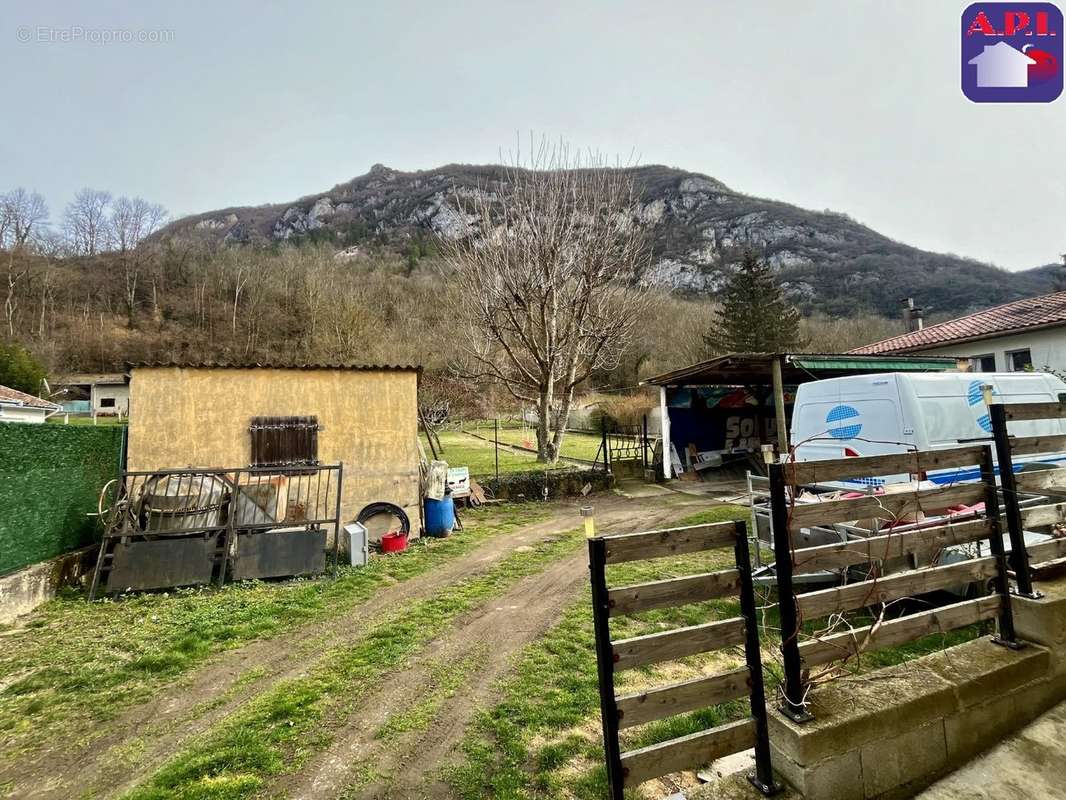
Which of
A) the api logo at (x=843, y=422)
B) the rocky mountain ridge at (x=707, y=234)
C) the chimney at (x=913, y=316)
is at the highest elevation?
the rocky mountain ridge at (x=707, y=234)

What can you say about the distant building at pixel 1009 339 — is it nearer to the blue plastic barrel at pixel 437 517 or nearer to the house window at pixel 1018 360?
the house window at pixel 1018 360

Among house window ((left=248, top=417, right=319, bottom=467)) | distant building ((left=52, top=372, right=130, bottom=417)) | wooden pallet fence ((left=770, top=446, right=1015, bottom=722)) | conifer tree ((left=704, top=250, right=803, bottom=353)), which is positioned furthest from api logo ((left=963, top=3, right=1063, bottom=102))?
distant building ((left=52, top=372, right=130, bottom=417))

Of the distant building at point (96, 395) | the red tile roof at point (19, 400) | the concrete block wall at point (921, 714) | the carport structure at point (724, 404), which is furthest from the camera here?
the distant building at point (96, 395)

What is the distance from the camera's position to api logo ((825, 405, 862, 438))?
243 inches

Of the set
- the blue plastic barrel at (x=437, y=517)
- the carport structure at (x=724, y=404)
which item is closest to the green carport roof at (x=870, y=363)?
the carport structure at (x=724, y=404)

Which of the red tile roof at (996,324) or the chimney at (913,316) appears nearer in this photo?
the red tile roof at (996,324)

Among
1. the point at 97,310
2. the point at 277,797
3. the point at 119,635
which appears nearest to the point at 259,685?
the point at 277,797

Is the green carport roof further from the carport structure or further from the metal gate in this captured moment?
the metal gate

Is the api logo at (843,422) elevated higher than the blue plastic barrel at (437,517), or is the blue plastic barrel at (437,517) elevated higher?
the api logo at (843,422)

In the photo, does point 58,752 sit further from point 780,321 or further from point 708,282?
point 708,282

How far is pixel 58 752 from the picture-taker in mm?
3033

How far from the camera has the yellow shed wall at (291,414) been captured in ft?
25.7

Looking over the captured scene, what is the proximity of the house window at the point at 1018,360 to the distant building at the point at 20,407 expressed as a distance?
126 ft

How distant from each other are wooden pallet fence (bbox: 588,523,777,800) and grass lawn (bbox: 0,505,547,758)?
13.1ft
